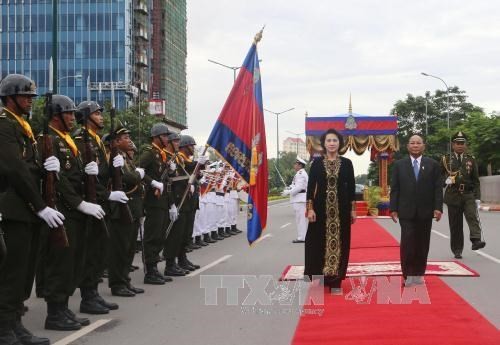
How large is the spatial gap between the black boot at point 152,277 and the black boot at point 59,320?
2.87 meters

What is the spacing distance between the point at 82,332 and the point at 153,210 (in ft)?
11.1

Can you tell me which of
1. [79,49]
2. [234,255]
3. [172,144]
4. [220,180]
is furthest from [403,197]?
[79,49]

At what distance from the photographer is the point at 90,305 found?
24.5ft

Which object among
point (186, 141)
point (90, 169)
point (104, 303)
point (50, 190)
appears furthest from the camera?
point (186, 141)

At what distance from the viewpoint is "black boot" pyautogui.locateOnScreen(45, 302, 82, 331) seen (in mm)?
6582

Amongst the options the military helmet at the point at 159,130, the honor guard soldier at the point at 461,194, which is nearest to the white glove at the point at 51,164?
the military helmet at the point at 159,130

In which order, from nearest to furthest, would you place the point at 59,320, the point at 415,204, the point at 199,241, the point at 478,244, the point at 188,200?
the point at 59,320
the point at 415,204
the point at 188,200
the point at 478,244
the point at 199,241

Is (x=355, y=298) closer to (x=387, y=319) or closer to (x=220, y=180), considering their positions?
(x=387, y=319)

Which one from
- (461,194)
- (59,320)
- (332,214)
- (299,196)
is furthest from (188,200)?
(299,196)

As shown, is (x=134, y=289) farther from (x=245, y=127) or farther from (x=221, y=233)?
(x=221, y=233)

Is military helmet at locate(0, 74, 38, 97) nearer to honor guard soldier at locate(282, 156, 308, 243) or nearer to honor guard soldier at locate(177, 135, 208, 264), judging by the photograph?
honor guard soldier at locate(177, 135, 208, 264)

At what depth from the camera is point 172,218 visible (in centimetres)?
1030

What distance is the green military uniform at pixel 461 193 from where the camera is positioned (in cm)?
1234

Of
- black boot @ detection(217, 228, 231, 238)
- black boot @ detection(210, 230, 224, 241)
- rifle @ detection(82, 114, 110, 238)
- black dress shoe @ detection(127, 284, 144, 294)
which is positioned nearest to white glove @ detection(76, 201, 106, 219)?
rifle @ detection(82, 114, 110, 238)
